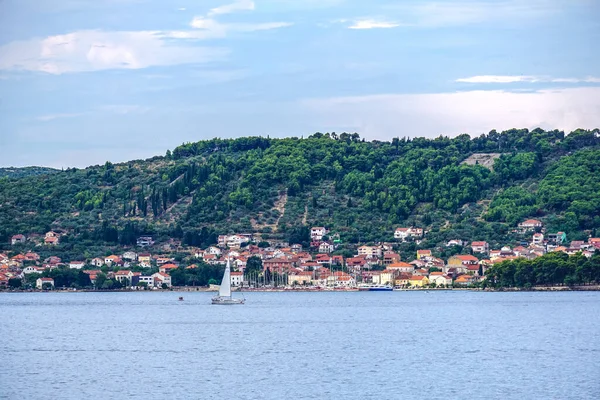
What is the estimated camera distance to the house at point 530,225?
127m

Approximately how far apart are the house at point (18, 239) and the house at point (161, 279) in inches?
865

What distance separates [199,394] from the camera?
35875 millimetres

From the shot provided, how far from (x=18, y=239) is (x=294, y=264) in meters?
33.6

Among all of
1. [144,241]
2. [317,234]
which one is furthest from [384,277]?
[144,241]

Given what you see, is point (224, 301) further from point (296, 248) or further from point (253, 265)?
point (296, 248)

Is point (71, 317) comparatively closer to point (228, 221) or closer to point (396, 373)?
point (396, 373)

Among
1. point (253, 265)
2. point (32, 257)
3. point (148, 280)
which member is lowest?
point (148, 280)

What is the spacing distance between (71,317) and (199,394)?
135 ft

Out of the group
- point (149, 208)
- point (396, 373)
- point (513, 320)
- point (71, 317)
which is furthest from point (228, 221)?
point (396, 373)

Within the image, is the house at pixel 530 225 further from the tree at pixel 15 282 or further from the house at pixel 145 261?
the tree at pixel 15 282

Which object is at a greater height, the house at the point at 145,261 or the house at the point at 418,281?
the house at the point at 145,261

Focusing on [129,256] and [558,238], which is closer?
[558,238]

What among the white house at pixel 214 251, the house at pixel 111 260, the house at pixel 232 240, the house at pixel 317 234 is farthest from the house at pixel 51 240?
the house at pixel 317 234

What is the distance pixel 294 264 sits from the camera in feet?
402
